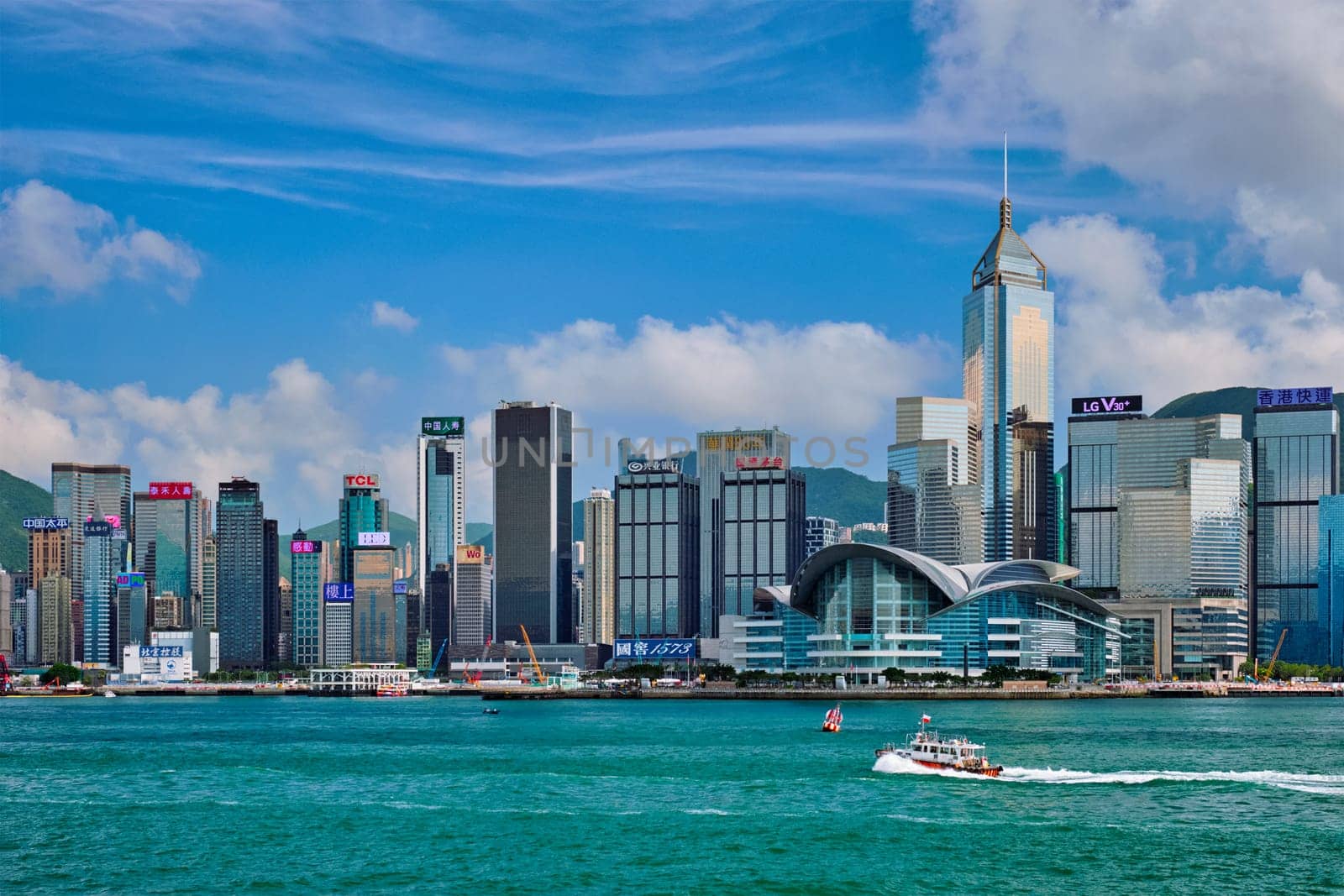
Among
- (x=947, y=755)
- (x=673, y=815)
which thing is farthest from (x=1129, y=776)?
(x=673, y=815)

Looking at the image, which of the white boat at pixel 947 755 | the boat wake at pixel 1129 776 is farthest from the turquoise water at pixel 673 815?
the white boat at pixel 947 755

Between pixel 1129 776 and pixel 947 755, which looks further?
pixel 947 755

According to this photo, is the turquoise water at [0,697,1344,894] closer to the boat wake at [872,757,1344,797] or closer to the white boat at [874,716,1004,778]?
the boat wake at [872,757,1344,797]

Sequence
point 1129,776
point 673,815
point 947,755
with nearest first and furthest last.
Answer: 1. point 673,815
2. point 1129,776
3. point 947,755

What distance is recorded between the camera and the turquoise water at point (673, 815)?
51312mm

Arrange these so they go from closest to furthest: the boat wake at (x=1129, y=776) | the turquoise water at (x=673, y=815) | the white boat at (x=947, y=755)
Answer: the turquoise water at (x=673, y=815), the boat wake at (x=1129, y=776), the white boat at (x=947, y=755)

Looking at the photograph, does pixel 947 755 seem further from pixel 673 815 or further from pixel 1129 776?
pixel 673 815

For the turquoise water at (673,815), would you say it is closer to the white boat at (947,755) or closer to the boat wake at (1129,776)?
the boat wake at (1129,776)

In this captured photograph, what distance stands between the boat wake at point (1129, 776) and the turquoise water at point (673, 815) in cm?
27

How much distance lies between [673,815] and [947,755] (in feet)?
58.9

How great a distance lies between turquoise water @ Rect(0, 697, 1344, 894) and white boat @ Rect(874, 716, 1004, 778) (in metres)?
1.30

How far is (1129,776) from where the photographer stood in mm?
74875

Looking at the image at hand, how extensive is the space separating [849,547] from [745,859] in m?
144

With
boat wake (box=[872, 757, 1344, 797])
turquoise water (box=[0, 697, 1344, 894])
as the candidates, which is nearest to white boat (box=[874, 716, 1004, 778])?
boat wake (box=[872, 757, 1344, 797])
